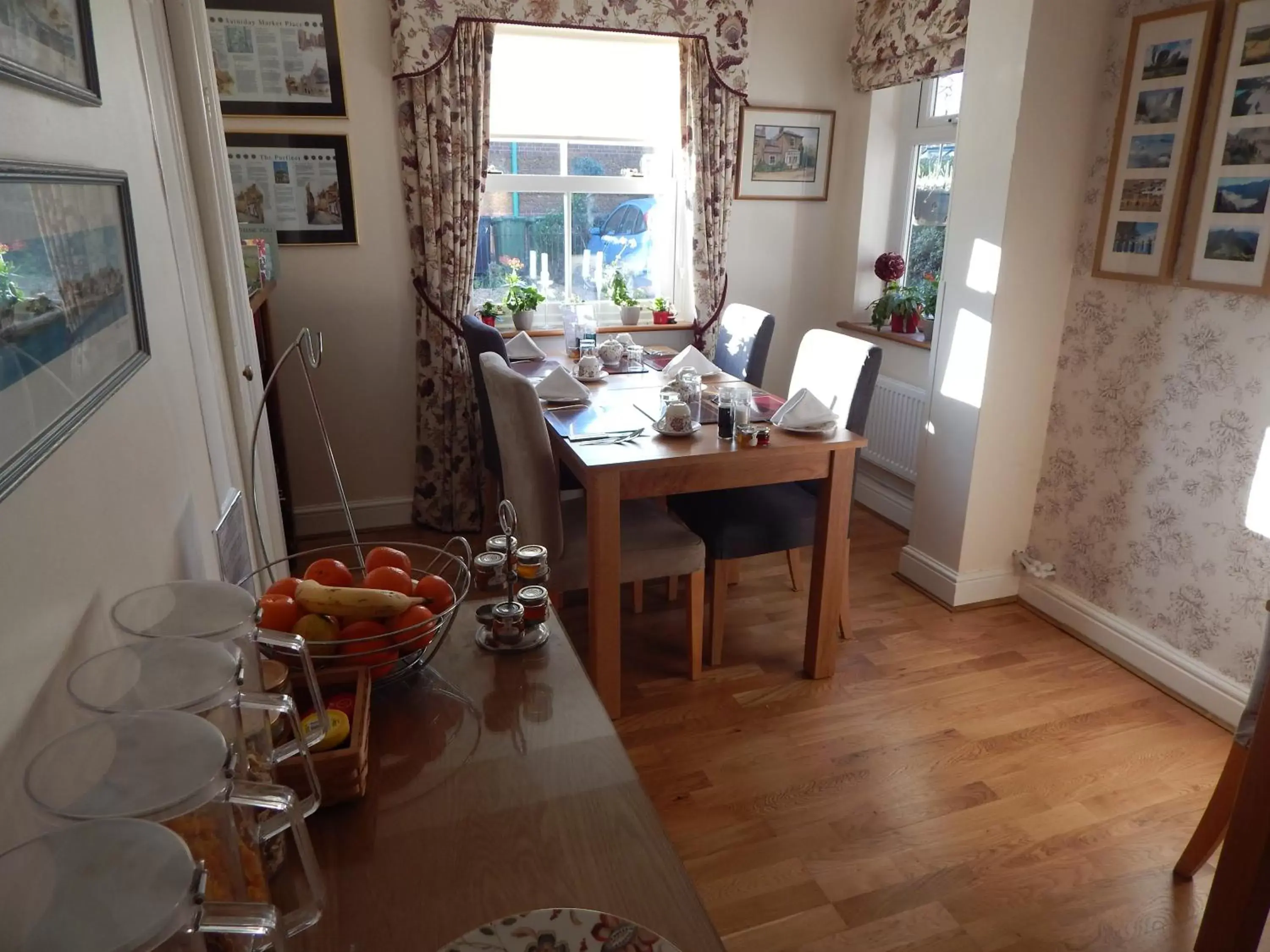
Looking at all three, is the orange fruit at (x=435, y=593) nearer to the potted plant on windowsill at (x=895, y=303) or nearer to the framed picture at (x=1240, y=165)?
the framed picture at (x=1240, y=165)

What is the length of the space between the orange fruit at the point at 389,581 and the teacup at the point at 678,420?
1.37 metres

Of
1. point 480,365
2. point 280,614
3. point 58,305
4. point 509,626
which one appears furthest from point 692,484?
point 58,305

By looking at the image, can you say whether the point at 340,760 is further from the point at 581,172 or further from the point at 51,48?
the point at 581,172

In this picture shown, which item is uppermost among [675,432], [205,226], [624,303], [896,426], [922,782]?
[205,226]

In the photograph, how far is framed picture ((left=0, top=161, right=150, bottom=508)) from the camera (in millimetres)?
611

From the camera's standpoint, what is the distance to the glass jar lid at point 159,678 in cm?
59

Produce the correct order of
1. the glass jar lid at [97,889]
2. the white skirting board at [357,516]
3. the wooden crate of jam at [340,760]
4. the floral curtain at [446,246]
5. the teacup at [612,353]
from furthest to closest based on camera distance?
the white skirting board at [357,516] → the teacup at [612,353] → the floral curtain at [446,246] → the wooden crate of jam at [340,760] → the glass jar lid at [97,889]

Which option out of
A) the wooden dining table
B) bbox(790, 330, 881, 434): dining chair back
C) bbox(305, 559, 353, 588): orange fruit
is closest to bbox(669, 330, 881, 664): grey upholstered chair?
bbox(790, 330, 881, 434): dining chair back

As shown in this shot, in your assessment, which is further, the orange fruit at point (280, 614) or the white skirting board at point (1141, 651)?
the white skirting board at point (1141, 651)

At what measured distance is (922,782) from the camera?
208cm

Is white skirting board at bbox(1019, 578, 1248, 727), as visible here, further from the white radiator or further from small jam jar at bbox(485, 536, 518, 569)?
small jam jar at bbox(485, 536, 518, 569)

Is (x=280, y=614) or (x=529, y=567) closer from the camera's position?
Answer: (x=280, y=614)

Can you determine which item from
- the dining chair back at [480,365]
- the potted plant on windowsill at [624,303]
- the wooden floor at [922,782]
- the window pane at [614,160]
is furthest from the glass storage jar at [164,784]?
the window pane at [614,160]

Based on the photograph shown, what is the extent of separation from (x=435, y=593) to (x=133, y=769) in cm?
55
